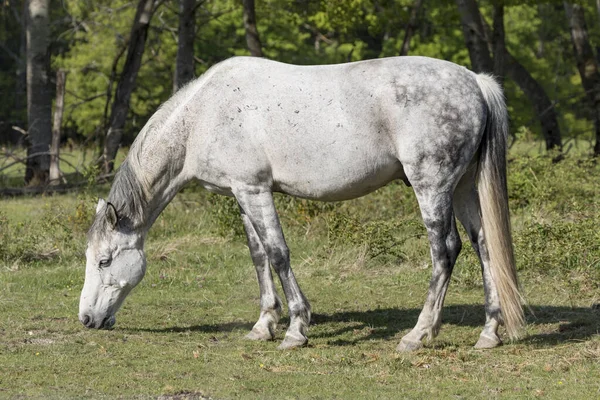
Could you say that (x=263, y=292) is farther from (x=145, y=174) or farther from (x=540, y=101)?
(x=540, y=101)

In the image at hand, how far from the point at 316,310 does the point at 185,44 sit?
348 inches

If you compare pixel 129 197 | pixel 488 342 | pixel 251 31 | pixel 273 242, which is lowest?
pixel 488 342

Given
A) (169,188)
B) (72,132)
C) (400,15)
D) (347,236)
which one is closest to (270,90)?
(169,188)

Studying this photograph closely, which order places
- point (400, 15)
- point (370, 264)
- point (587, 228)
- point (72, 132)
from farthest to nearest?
point (72, 132) < point (400, 15) < point (370, 264) < point (587, 228)

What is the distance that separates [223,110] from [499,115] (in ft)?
6.50

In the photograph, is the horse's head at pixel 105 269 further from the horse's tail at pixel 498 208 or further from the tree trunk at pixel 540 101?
the tree trunk at pixel 540 101

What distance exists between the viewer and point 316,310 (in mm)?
8125

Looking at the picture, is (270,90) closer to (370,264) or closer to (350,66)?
(350,66)

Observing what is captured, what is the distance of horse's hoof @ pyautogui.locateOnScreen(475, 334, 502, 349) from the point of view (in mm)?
6605

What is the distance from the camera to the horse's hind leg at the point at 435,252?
649 centimetres

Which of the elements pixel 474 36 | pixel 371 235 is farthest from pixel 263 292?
pixel 474 36

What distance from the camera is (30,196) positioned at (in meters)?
15.9

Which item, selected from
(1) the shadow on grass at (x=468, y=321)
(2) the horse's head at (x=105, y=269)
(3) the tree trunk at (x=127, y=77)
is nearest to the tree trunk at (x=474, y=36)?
(3) the tree trunk at (x=127, y=77)

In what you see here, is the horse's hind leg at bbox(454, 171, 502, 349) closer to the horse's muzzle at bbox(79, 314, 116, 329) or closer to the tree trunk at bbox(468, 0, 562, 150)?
the horse's muzzle at bbox(79, 314, 116, 329)
